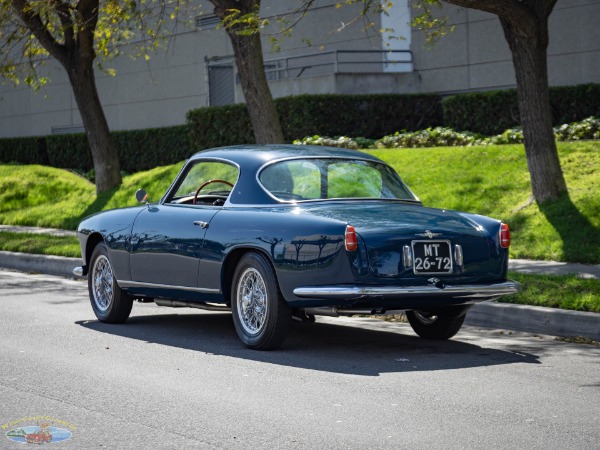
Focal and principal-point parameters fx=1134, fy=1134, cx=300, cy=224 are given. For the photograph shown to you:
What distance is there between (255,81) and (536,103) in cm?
442

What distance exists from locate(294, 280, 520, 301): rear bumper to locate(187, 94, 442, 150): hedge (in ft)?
54.3

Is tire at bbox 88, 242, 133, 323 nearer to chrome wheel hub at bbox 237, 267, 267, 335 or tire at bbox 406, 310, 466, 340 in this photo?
chrome wheel hub at bbox 237, 267, 267, 335

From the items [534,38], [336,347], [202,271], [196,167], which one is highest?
[534,38]

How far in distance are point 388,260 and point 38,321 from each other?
4.16 m

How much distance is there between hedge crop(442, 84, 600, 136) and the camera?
22.4 m

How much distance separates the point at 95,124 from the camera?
80.8 ft

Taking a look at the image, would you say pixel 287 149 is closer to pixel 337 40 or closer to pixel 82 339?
pixel 82 339

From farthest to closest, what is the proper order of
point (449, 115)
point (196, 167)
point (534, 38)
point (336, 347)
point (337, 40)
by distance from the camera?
point (337, 40) → point (449, 115) → point (534, 38) → point (196, 167) → point (336, 347)

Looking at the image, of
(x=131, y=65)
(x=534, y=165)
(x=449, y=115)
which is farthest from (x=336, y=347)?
(x=131, y=65)

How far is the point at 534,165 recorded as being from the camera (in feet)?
52.0

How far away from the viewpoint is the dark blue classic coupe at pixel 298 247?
8.29 m

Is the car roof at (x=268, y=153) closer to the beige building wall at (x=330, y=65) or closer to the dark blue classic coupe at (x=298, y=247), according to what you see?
the dark blue classic coupe at (x=298, y=247)

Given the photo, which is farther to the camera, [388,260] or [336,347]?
[336,347]

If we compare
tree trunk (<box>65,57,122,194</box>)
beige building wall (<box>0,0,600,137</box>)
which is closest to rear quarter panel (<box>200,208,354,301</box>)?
beige building wall (<box>0,0,600,137</box>)
